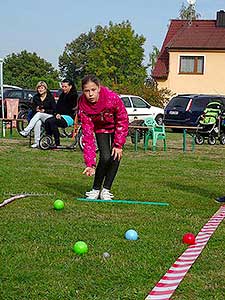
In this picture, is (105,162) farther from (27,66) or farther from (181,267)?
(27,66)

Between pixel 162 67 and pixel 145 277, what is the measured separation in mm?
39116

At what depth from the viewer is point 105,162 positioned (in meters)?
7.90

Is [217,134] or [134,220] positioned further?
[217,134]

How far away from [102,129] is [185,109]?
58.5ft

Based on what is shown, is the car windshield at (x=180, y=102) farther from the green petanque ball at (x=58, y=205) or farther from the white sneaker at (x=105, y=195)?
the green petanque ball at (x=58, y=205)

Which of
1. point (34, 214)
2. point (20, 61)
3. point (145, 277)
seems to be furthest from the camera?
point (20, 61)

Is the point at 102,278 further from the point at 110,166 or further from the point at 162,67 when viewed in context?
the point at 162,67

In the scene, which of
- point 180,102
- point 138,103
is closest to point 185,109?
point 180,102

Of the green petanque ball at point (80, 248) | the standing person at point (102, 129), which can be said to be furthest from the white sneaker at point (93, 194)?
the green petanque ball at point (80, 248)

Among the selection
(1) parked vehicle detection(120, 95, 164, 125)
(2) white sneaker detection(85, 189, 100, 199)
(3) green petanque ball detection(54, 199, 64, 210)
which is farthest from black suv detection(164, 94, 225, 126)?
(3) green petanque ball detection(54, 199, 64, 210)

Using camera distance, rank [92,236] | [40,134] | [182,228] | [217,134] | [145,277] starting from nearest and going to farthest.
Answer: [145,277] < [92,236] < [182,228] < [40,134] < [217,134]

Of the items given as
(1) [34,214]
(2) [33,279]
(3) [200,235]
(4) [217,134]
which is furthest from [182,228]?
(4) [217,134]

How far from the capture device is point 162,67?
42.9 m

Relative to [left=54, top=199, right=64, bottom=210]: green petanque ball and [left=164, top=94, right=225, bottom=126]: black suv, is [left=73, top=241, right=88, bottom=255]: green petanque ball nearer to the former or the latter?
[left=54, top=199, right=64, bottom=210]: green petanque ball
